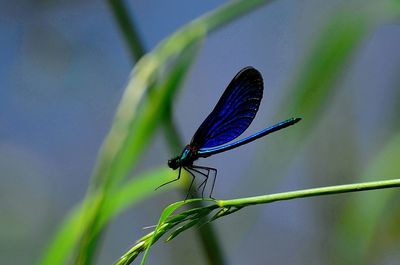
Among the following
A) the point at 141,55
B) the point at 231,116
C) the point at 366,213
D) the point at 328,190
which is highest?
the point at 141,55

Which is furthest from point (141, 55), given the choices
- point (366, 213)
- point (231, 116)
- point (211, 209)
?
point (211, 209)

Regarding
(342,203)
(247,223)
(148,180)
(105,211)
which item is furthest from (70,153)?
(105,211)

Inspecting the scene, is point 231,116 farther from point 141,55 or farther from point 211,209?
point 211,209

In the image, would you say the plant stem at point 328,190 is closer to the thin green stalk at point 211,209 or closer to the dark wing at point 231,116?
the thin green stalk at point 211,209

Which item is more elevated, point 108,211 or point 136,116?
point 136,116

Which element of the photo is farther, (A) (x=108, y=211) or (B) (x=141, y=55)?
(B) (x=141, y=55)

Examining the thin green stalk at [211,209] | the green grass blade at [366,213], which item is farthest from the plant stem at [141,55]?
the thin green stalk at [211,209]

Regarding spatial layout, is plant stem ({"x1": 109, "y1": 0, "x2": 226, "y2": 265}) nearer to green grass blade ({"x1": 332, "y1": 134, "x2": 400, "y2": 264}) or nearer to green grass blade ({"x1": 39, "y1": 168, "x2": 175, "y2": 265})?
green grass blade ({"x1": 39, "y1": 168, "x2": 175, "y2": 265})

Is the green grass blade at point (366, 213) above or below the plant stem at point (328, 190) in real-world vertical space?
below
